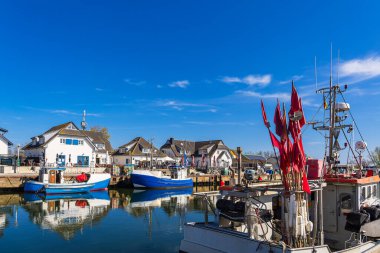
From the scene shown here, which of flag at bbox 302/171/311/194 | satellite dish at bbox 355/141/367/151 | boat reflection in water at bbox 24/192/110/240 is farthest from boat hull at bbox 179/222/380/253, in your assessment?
boat reflection in water at bbox 24/192/110/240

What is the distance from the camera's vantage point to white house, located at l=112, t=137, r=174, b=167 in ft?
235

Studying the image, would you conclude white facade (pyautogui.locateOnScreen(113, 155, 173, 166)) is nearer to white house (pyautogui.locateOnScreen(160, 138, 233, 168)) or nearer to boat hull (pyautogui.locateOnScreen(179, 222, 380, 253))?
white house (pyautogui.locateOnScreen(160, 138, 233, 168))

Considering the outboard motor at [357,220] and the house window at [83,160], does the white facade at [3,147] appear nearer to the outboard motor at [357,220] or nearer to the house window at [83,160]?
the house window at [83,160]

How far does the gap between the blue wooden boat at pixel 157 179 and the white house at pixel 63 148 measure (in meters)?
14.6

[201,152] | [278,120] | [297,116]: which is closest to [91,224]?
[278,120]

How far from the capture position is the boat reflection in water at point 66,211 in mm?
22359

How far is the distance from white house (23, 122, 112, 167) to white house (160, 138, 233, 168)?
26.3 meters

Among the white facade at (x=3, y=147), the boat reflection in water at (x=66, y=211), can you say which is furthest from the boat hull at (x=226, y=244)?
the white facade at (x=3, y=147)

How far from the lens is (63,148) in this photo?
58.0 m

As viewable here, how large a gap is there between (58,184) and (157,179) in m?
14.2

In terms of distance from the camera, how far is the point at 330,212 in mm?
13867

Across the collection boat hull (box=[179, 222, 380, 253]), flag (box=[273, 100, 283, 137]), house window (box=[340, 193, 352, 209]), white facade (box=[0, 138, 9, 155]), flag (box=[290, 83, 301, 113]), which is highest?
flag (box=[290, 83, 301, 113])

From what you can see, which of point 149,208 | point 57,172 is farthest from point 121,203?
point 57,172

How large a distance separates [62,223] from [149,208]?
940 cm
